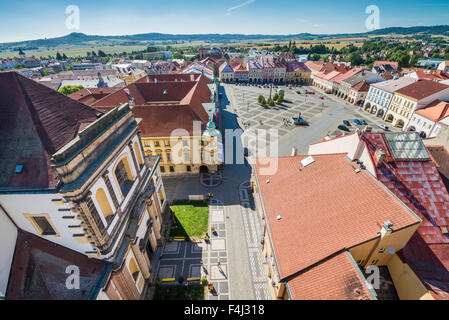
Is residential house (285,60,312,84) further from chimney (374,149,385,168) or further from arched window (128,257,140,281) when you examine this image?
arched window (128,257,140,281)

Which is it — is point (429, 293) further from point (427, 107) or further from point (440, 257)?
point (427, 107)

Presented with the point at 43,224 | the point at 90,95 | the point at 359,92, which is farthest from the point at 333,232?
the point at 359,92

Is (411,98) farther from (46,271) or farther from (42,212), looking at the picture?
(46,271)

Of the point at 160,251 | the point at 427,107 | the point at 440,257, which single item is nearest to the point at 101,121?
the point at 160,251

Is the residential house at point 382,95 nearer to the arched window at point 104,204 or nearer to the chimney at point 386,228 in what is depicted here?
the chimney at point 386,228

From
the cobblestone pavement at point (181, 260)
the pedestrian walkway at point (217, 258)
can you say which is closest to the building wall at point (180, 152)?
the pedestrian walkway at point (217, 258)

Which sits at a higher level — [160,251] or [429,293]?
[429,293]

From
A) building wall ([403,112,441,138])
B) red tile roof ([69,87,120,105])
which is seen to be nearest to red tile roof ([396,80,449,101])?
building wall ([403,112,441,138])

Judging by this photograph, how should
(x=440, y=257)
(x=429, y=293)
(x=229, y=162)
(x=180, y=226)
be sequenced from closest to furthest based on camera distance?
(x=429, y=293) → (x=440, y=257) → (x=180, y=226) → (x=229, y=162)

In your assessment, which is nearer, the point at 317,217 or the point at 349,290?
the point at 349,290
